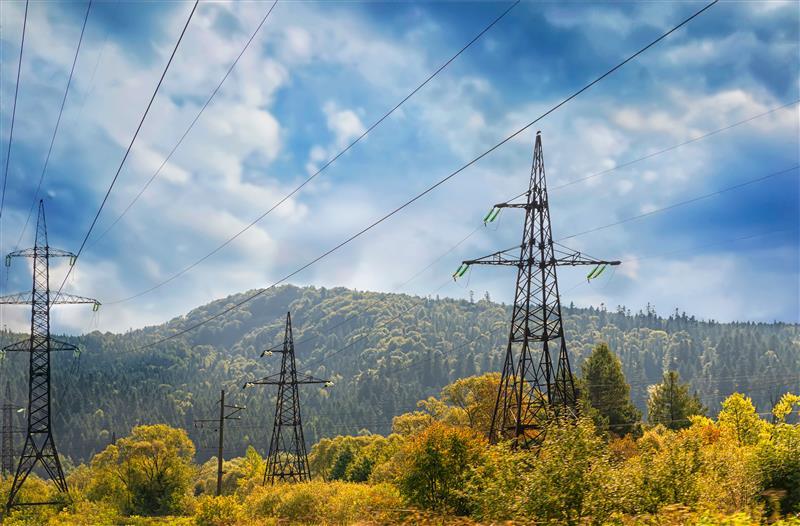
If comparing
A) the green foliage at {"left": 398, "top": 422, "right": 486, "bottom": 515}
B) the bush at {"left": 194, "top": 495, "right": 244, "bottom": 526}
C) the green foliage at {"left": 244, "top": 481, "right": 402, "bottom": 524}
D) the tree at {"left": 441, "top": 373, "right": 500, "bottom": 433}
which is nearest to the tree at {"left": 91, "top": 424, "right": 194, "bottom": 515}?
the tree at {"left": 441, "top": 373, "right": 500, "bottom": 433}

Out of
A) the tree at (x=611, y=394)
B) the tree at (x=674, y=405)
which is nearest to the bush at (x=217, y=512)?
the tree at (x=611, y=394)

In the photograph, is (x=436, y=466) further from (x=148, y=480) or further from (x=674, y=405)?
(x=148, y=480)

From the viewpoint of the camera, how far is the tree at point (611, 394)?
266ft

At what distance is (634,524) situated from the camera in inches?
679

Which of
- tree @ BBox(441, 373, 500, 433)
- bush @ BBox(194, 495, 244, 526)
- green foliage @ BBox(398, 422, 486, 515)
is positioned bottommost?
bush @ BBox(194, 495, 244, 526)

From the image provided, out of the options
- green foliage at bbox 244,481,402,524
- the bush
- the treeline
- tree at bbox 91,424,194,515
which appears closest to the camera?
the treeline

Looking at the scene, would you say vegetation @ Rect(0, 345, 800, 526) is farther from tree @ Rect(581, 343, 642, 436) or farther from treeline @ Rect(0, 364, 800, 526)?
tree @ Rect(581, 343, 642, 436)

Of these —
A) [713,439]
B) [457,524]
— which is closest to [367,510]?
[457,524]

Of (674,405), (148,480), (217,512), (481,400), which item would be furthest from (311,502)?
(674,405)

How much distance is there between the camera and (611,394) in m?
83.1

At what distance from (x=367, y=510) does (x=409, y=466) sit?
136 inches

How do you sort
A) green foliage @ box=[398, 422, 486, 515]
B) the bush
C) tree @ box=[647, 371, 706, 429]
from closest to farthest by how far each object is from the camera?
green foliage @ box=[398, 422, 486, 515] < the bush < tree @ box=[647, 371, 706, 429]

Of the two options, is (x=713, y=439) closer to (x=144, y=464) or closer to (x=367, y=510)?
(x=367, y=510)

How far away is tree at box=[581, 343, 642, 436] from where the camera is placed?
81188 mm
